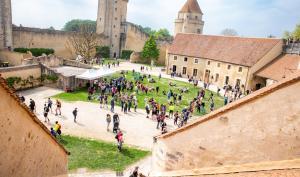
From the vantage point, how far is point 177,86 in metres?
34.2

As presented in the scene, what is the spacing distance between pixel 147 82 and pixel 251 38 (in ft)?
54.1

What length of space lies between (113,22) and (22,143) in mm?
56319

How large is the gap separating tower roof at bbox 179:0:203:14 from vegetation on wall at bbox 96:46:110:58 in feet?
70.3

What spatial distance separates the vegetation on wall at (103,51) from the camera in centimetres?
5694

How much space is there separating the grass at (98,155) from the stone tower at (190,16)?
53.4 metres

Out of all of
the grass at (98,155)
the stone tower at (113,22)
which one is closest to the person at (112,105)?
the grass at (98,155)

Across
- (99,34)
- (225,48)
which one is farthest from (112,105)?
(99,34)

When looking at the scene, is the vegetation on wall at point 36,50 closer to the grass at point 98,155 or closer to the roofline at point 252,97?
the grass at point 98,155

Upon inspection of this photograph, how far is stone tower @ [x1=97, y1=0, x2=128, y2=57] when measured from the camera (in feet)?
190

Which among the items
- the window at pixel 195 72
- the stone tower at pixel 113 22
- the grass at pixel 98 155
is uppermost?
the stone tower at pixel 113 22

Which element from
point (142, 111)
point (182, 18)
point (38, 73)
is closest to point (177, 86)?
point (142, 111)

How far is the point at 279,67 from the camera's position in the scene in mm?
32031

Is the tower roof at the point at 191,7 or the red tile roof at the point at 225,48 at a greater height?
the tower roof at the point at 191,7

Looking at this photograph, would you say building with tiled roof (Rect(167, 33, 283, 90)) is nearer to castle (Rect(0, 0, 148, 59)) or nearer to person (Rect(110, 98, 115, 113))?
castle (Rect(0, 0, 148, 59))
